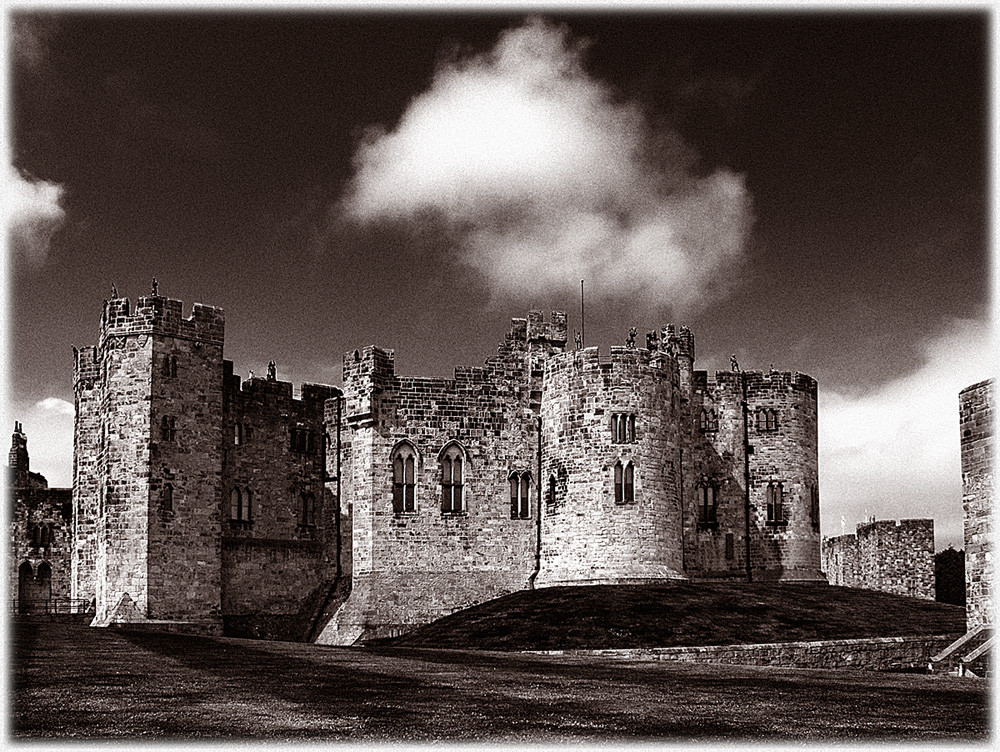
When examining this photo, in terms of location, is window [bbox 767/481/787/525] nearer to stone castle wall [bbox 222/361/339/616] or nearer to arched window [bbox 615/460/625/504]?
arched window [bbox 615/460/625/504]

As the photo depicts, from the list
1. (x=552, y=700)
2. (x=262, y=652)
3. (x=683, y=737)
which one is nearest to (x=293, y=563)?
(x=262, y=652)

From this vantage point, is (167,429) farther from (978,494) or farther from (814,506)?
(814,506)

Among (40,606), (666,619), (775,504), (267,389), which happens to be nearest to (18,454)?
(40,606)

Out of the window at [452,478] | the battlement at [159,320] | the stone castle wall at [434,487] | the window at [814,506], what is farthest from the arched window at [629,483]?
the battlement at [159,320]

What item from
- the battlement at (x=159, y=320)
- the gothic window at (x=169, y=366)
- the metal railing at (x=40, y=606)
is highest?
the battlement at (x=159, y=320)

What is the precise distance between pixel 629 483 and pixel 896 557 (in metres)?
22.1

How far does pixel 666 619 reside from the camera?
1475 inches

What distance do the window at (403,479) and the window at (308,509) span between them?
5599mm

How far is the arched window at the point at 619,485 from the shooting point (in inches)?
1759

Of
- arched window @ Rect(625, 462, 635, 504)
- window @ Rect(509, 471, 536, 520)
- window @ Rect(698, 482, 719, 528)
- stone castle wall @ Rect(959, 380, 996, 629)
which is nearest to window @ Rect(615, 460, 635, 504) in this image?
arched window @ Rect(625, 462, 635, 504)

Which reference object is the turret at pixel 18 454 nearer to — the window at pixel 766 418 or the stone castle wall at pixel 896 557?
the window at pixel 766 418

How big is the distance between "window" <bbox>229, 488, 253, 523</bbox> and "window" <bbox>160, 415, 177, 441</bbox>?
4275 mm

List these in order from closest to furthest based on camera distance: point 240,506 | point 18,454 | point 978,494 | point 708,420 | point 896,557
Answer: point 978,494 < point 240,506 < point 708,420 < point 896,557 < point 18,454

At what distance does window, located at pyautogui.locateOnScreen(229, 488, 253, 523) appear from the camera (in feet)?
156
